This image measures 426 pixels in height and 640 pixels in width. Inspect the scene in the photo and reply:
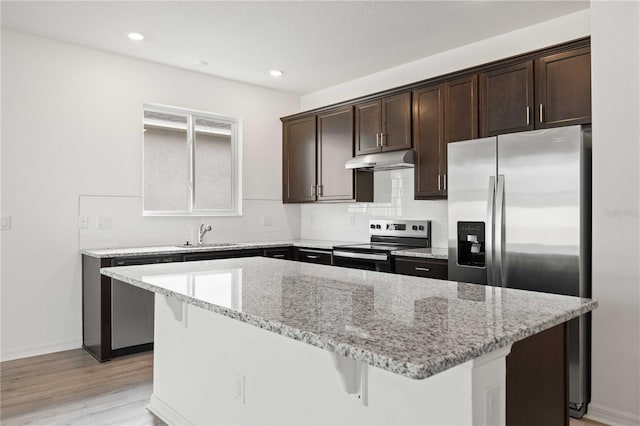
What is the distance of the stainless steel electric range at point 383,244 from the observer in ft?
12.7

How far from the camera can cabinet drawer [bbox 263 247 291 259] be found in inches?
180

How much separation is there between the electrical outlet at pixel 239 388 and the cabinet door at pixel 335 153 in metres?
2.75

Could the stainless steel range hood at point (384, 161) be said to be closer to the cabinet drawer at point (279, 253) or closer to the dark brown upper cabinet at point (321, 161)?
the dark brown upper cabinet at point (321, 161)

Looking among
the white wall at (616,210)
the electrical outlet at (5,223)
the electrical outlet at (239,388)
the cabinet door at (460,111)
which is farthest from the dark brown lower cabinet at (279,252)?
the white wall at (616,210)

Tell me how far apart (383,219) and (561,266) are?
2.13 meters

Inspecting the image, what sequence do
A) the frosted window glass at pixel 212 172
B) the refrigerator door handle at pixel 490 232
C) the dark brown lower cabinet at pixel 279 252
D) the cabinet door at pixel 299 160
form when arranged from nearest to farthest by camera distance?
the refrigerator door handle at pixel 490 232 < the dark brown lower cabinet at pixel 279 252 < the frosted window glass at pixel 212 172 < the cabinet door at pixel 299 160

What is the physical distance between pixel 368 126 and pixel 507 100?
1392 mm

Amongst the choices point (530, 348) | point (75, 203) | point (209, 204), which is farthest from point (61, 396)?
point (530, 348)

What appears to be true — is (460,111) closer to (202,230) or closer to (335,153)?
(335,153)

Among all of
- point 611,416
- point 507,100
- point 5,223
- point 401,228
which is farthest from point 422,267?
point 5,223

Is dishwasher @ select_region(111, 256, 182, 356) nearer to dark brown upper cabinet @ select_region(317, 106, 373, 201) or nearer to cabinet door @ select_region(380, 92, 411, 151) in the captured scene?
dark brown upper cabinet @ select_region(317, 106, 373, 201)

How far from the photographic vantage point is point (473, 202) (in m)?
3.17

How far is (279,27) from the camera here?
3553 millimetres

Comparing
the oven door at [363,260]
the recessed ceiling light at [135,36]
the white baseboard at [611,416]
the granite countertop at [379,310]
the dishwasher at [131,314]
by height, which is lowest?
the white baseboard at [611,416]
